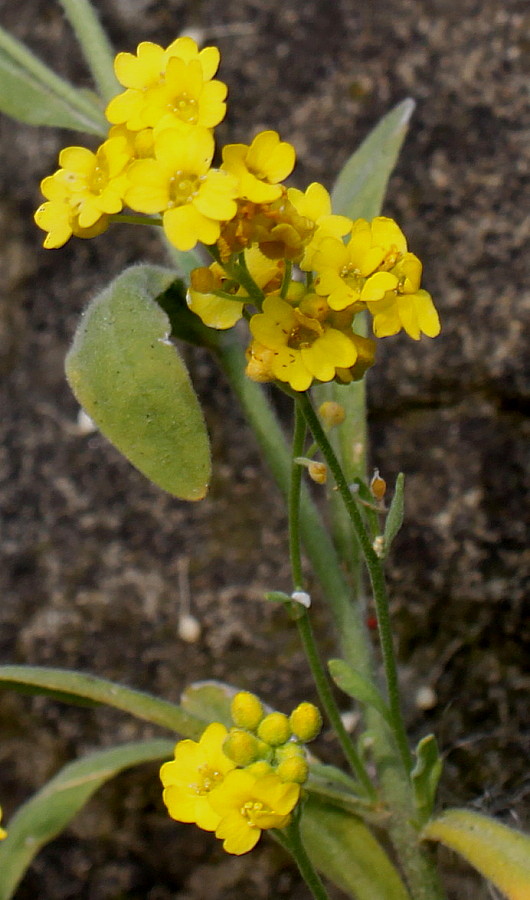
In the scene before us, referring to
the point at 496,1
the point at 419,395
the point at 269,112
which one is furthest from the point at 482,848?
the point at 496,1

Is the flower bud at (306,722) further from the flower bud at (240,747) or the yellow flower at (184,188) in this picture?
the yellow flower at (184,188)

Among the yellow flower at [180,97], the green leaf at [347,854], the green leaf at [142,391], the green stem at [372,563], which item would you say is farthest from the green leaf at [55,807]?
the yellow flower at [180,97]

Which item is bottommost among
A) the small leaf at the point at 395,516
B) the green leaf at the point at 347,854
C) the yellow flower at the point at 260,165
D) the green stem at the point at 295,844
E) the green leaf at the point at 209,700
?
the green leaf at the point at 347,854

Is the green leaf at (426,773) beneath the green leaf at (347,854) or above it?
above

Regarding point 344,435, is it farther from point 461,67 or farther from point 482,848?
point 461,67

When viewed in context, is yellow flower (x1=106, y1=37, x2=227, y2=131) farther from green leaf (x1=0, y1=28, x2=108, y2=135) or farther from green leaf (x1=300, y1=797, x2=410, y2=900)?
green leaf (x1=300, y1=797, x2=410, y2=900)

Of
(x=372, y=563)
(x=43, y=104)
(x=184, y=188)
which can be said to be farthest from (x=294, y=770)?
(x=43, y=104)
